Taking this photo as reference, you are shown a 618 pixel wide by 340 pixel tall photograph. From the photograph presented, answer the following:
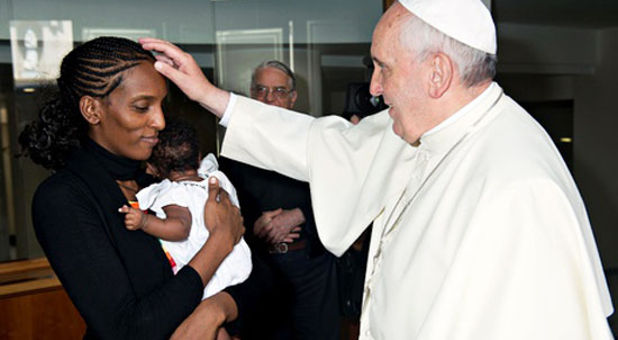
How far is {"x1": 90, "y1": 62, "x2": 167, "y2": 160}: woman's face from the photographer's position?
150 centimetres

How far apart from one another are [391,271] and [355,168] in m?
0.48

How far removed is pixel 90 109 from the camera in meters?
1.51

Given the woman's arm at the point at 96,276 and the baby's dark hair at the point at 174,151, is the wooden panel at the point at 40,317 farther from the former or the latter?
the woman's arm at the point at 96,276

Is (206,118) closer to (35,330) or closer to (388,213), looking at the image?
(35,330)

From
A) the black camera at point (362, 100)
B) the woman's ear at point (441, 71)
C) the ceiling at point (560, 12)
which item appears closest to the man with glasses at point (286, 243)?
the black camera at point (362, 100)

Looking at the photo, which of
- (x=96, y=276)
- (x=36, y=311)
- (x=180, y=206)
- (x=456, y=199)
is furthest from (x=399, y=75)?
(x=36, y=311)

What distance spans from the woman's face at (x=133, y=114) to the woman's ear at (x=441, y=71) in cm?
71

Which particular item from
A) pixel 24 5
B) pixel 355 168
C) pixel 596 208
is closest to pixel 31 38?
pixel 24 5

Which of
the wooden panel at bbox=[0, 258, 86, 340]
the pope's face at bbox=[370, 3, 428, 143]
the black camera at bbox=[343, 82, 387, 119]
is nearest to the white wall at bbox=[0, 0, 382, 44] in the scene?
the black camera at bbox=[343, 82, 387, 119]

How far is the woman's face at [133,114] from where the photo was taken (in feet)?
4.91

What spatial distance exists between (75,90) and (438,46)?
94 centimetres

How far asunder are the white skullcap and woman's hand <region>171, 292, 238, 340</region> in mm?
956

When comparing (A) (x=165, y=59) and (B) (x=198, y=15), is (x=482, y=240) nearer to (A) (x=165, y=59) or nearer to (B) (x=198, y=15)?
(A) (x=165, y=59)

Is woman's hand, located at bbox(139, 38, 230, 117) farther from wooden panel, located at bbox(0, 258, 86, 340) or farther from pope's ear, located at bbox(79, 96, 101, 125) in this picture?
wooden panel, located at bbox(0, 258, 86, 340)
